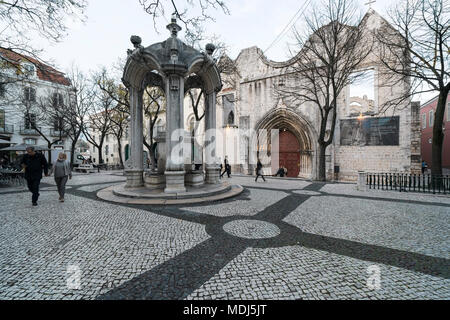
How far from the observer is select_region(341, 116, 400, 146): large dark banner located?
13990 millimetres

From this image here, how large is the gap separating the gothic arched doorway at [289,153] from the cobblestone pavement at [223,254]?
12625 mm

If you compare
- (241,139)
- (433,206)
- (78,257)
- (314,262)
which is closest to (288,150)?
(241,139)

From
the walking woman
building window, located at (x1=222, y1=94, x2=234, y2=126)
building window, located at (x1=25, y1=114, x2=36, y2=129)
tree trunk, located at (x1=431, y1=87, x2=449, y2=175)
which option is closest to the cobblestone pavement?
the walking woman

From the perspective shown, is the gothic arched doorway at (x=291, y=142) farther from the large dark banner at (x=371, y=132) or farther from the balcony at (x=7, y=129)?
the balcony at (x=7, y=129)

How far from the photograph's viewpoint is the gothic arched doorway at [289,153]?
18219 millimetres

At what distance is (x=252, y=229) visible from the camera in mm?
4188

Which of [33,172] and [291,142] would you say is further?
[291,142]

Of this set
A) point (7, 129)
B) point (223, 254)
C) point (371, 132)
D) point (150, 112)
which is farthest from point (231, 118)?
point (7, 129)

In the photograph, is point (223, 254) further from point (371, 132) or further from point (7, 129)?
point (7, 129)

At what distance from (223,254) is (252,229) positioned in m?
1.30

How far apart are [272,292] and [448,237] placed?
14.2 ft

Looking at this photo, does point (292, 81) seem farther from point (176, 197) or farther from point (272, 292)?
point (272, 292)

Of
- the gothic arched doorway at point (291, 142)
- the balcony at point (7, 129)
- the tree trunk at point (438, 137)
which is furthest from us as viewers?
the balcony at point (7, 129)

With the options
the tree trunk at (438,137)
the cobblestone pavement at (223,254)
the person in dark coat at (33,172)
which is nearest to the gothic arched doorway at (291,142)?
the tree trunk at (438,137)
